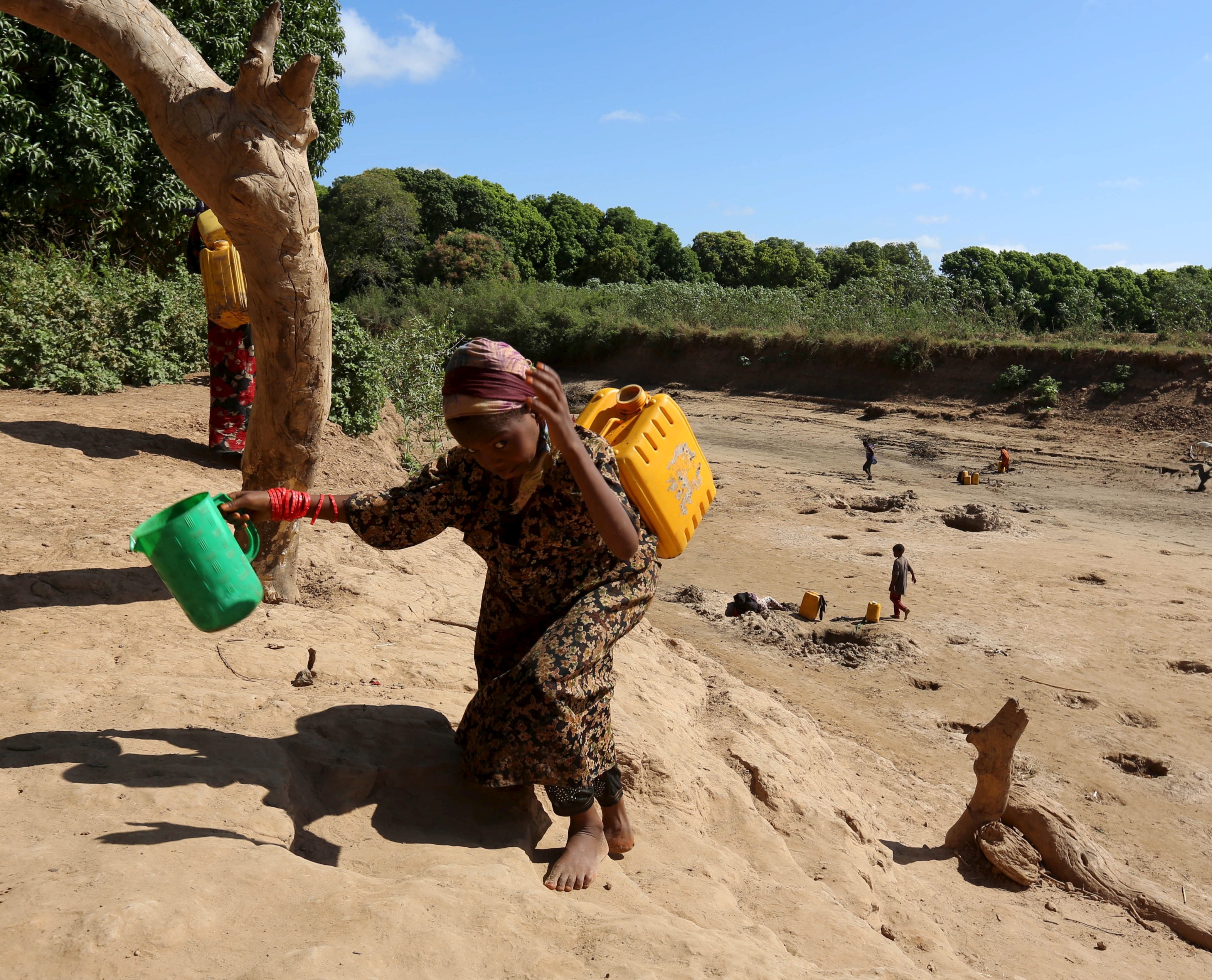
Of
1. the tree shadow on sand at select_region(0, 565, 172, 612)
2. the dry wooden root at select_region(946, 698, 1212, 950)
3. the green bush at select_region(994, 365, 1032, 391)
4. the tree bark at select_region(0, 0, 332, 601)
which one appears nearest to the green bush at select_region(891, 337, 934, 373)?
the green bush at select_region(994, 365, 1032, 391)

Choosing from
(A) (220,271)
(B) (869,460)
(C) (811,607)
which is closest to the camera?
(A) (220,271)

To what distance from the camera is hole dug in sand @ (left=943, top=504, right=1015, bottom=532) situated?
37.7 ft

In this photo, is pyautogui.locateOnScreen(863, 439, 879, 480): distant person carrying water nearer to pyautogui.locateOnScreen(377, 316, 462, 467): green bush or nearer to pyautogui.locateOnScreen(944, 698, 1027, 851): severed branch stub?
pyautogui.locateOnScreen(377, 316, 462, 467): green bush

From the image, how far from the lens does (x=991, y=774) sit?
415 centimetres

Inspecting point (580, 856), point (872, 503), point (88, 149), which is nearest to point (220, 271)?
point (580, 856)

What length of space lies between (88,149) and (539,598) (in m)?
10.2

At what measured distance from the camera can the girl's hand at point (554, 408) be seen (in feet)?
7.56

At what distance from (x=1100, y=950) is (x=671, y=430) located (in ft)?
8.30

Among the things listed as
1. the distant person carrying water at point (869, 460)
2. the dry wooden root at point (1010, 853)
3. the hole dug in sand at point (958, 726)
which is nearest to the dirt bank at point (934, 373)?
the distant person carrying water at point (869, 460)

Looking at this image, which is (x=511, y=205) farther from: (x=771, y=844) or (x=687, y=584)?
(x=771, y=844)

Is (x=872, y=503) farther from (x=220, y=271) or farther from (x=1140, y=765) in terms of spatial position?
(x=220, y=271)

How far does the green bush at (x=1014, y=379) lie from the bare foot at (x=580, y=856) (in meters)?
17.3

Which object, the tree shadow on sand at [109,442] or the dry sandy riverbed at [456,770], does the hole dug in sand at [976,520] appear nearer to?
the dry sandy riverbed at [456,770]

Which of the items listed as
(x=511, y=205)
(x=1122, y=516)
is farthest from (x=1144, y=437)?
(x=511, y=205)
